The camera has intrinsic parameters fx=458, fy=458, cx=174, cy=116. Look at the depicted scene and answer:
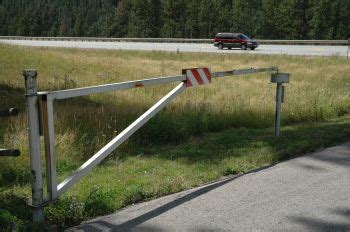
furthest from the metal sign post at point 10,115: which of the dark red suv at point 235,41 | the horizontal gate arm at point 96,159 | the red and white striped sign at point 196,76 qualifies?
the dark red suv at point 235,41

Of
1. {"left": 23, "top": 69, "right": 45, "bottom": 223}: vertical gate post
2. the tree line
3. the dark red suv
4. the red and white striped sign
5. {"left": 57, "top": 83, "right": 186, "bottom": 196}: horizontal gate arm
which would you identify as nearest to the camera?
{"left": 23, "top": 69, "right": 45, "bottom": 223}: vertical gate post

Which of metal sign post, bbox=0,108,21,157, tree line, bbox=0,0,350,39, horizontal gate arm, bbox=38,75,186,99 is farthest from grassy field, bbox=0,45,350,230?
tree line, bbox=0,0,350,39

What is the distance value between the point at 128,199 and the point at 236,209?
116 centimetres

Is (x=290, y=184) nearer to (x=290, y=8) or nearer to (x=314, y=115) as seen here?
(x=314, y=115)

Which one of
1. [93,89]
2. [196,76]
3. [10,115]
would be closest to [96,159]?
[93,89]

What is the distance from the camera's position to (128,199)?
16.2 feet

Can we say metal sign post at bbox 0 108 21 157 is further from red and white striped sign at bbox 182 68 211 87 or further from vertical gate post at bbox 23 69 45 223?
red and white striped sign at bbox 182 68 211 87

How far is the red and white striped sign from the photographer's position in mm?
6219

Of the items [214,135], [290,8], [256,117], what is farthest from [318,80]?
[290,8]

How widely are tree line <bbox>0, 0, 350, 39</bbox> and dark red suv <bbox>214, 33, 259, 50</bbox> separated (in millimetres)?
33024

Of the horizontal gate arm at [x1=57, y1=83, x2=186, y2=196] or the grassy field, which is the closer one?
the horizontal gate arm at [x1=57, y1=83, x2=186, y2=196]

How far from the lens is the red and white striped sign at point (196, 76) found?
6.22m

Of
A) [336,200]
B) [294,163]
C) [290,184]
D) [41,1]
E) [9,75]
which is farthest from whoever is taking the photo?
[41,1]

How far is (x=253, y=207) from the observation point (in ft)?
15.5
